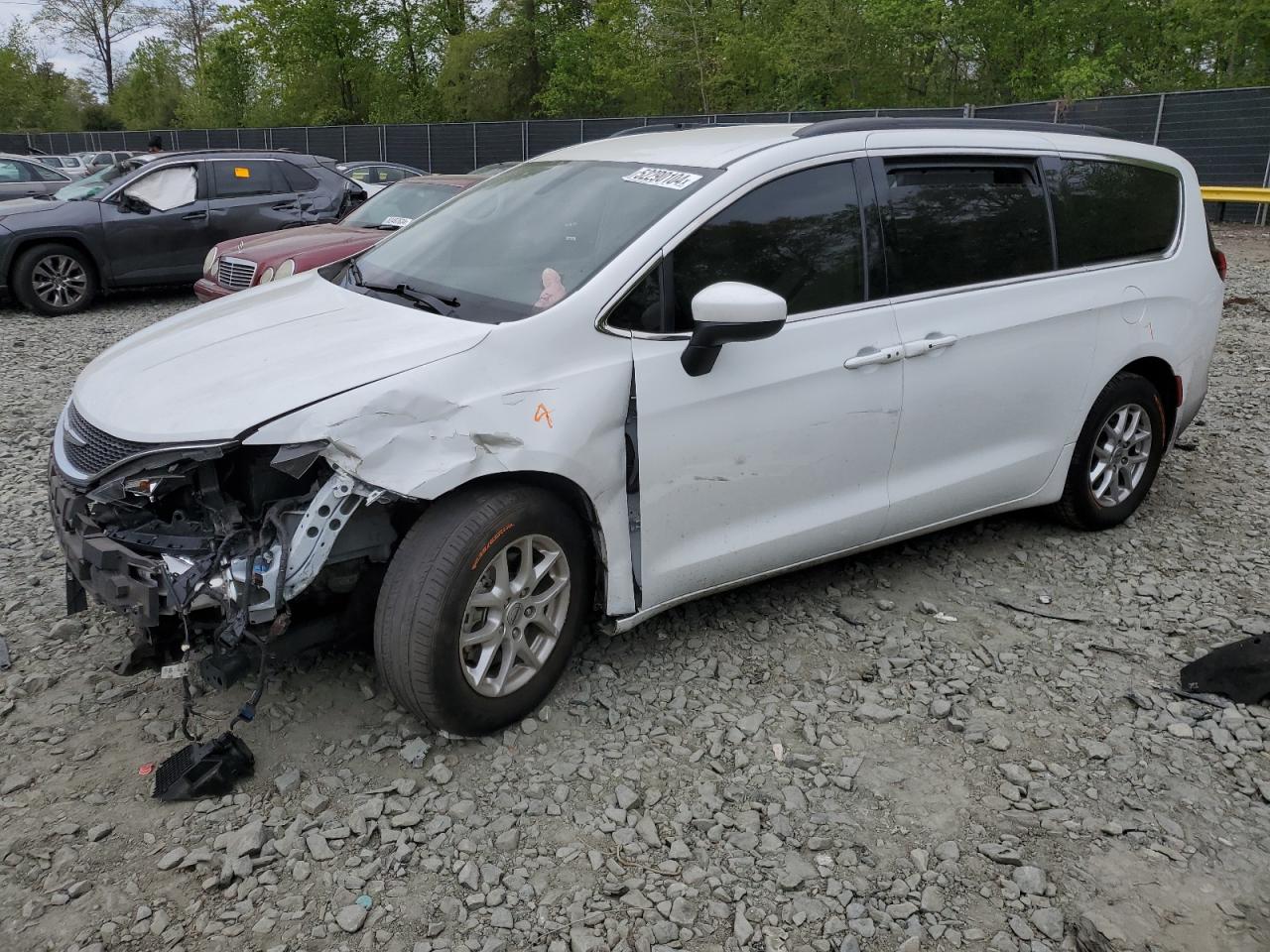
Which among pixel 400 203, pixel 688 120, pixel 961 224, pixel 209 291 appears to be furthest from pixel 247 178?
pixel 688 120

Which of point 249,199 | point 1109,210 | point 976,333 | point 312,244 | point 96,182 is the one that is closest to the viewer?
point 976,333

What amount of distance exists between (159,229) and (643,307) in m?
9.39

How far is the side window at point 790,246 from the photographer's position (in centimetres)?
345

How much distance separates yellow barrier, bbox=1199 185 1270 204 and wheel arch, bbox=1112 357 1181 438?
11.8 metres

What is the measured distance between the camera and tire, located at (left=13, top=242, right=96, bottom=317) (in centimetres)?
1041

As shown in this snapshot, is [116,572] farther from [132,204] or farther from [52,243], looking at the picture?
[132,204]

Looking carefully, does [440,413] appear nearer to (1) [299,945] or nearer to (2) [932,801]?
(1) [299,945]

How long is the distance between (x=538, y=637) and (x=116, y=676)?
154cm

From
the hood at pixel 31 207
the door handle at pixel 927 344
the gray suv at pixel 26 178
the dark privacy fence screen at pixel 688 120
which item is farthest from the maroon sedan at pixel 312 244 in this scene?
the gray suv at pixel 26 178

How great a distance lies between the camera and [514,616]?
3219 millimetres

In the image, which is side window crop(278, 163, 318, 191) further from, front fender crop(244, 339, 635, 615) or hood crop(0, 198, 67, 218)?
front fender crop(244, 339, 635, 615)

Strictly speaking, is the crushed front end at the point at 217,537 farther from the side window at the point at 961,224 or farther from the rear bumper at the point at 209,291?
the rear bumper at the point at 209,291

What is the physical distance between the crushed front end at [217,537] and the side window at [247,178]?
912 centimetres

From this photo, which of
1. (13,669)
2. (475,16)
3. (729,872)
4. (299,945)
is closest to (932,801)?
(729,872)
